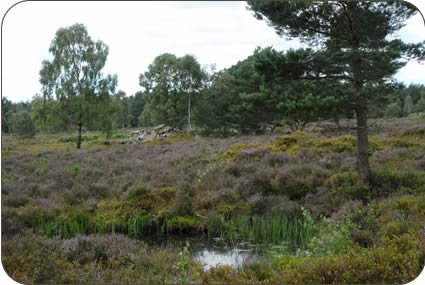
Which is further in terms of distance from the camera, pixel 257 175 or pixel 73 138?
pixel 257 175

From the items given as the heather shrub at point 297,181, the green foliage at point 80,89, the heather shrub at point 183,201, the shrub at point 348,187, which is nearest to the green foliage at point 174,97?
the green foliage at point 80,89

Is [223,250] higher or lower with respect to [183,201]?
lower

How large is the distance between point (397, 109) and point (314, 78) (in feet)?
8.00

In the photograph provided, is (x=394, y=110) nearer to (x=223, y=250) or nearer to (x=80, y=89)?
(x=223, y=250)

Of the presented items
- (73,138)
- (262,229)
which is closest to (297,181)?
(262,229)

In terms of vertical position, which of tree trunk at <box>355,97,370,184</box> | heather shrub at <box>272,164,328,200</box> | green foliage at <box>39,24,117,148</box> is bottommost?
heather shrub at <box>272,164,328,200</box>

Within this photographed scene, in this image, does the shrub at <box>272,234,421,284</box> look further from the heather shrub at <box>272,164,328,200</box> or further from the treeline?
the heather shrub at <box>272,164,328,200</box>

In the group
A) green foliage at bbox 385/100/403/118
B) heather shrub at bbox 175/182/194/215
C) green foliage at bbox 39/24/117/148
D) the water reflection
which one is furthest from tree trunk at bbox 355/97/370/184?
green foliage at bbox 39/24/117/148

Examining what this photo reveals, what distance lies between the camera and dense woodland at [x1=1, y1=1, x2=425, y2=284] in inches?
230

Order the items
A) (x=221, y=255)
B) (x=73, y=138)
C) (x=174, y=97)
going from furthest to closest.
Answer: (x=174, y=97) < (x=73, y=138) < (x=221, y=255)

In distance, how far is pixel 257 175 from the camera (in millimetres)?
12805

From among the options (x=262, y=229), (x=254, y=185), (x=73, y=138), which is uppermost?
(x=73, y=138)

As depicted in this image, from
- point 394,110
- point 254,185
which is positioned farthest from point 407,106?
point 254,185

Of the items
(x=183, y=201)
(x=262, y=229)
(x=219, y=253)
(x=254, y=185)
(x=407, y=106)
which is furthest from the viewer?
(x=254, y=185)
